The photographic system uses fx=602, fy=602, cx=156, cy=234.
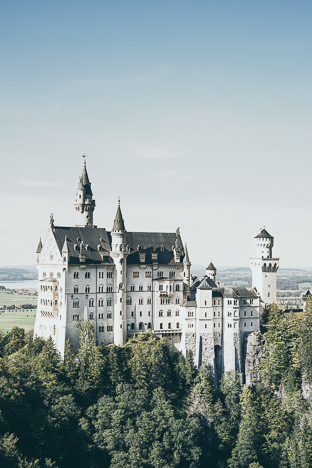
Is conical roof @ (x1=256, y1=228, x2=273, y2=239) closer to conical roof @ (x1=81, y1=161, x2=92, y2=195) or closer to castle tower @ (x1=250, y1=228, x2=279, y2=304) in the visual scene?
castle tower @ (x1=250, y1=228, x2=279, y2=304)

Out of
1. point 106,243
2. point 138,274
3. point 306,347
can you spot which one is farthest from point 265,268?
point 106,243

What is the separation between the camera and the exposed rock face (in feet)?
375

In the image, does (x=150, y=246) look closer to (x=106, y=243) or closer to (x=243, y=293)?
(x=106, y=243)

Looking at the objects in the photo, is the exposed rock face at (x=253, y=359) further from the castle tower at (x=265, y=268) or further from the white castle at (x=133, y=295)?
the castle tower at (x=265, y=268)

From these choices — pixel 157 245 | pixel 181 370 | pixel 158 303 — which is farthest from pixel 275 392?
pixel 157 245

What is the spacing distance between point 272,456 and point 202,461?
12802 millimetres

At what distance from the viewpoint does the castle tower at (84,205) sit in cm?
12034

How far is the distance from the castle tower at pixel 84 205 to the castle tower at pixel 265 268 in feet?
115

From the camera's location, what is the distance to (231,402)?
109625 mm

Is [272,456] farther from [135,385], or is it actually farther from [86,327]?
[86,327]

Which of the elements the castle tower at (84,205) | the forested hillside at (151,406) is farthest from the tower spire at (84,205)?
the forested hillside at (151,406)

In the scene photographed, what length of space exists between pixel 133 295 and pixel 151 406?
21.1 m

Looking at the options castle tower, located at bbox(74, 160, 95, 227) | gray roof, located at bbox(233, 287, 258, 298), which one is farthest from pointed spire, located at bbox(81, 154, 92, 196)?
gray roof, located at bbox(233, 287, 258, 298)

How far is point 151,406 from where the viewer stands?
102750mm
